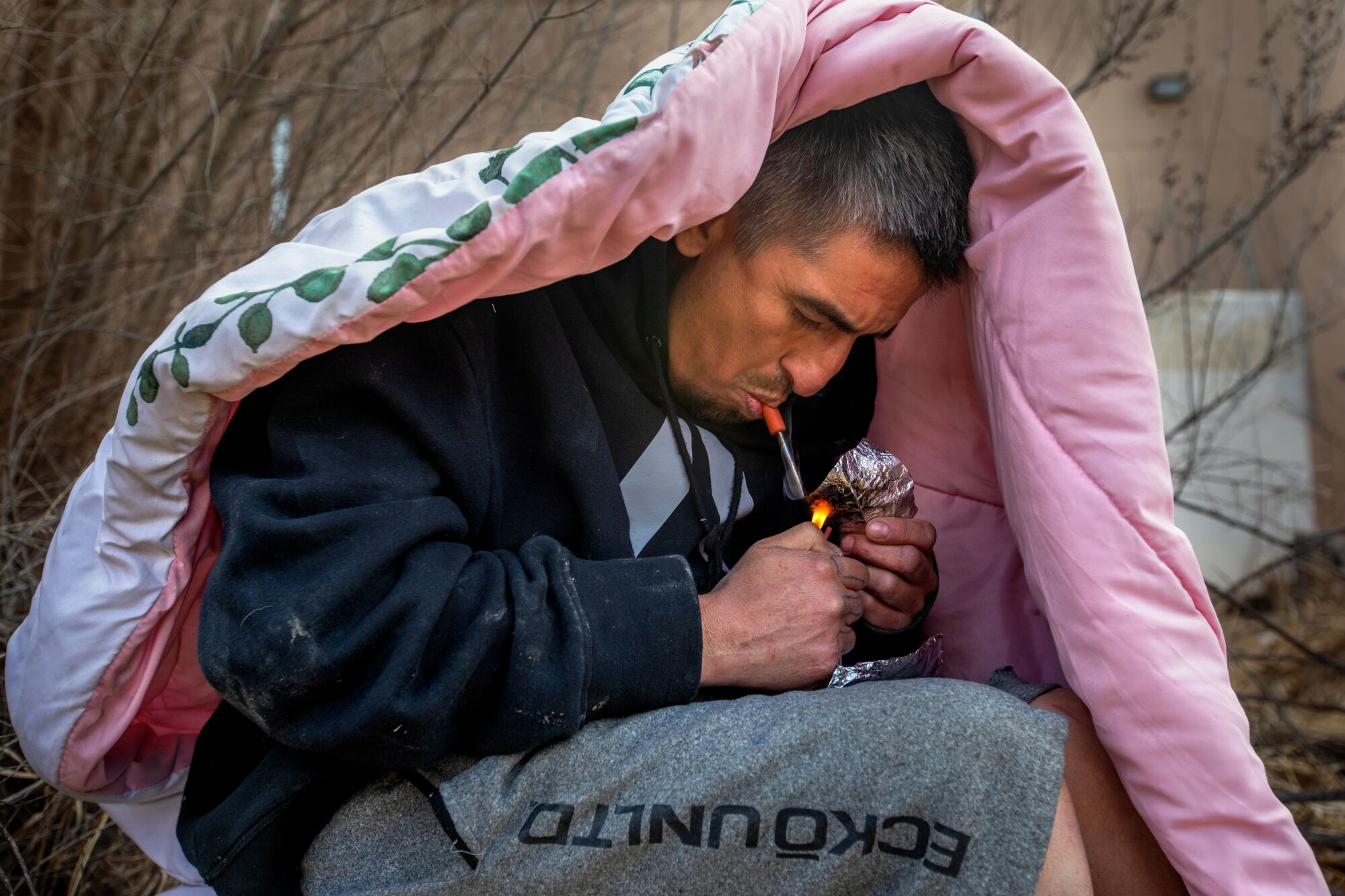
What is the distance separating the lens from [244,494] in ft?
3.37

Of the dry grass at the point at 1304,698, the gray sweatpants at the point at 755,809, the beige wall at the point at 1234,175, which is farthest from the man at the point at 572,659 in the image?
the beige wall at the point at 1234,175

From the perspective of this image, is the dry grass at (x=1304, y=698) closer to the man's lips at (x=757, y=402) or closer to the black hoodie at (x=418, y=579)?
the man's lips at (x=757, y=402)

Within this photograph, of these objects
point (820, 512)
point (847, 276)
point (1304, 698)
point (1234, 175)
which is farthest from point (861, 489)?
point (1234, 175)

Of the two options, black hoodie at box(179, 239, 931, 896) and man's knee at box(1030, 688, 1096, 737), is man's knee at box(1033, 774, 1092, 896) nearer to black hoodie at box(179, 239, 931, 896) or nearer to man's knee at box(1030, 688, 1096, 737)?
man's knee at box(1030, 688, 1096, 737)

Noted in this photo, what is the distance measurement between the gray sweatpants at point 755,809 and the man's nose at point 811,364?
49 centimetres

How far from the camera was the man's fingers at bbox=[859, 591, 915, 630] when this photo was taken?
146 cm

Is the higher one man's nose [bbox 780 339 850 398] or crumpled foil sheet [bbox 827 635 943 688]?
man's nose [bbox 780 339 850 398]

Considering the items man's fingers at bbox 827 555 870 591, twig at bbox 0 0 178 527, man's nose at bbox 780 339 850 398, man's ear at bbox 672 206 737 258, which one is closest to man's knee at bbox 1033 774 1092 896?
man's fingers at bbox 827 555 870 591

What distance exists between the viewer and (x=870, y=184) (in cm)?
135

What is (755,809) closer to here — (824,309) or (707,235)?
(824,309)

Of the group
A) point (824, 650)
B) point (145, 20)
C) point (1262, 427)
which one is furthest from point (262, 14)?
point (1262, 427)

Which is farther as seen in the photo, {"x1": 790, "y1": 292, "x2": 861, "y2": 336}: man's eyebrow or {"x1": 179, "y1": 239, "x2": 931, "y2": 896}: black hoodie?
{"x1": 790, "y1": 292, "x2": 861, "y2": 336}: man's eyebrow

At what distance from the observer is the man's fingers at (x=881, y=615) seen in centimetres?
146

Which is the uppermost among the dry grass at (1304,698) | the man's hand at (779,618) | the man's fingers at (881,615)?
the man's hand at (779,618)
